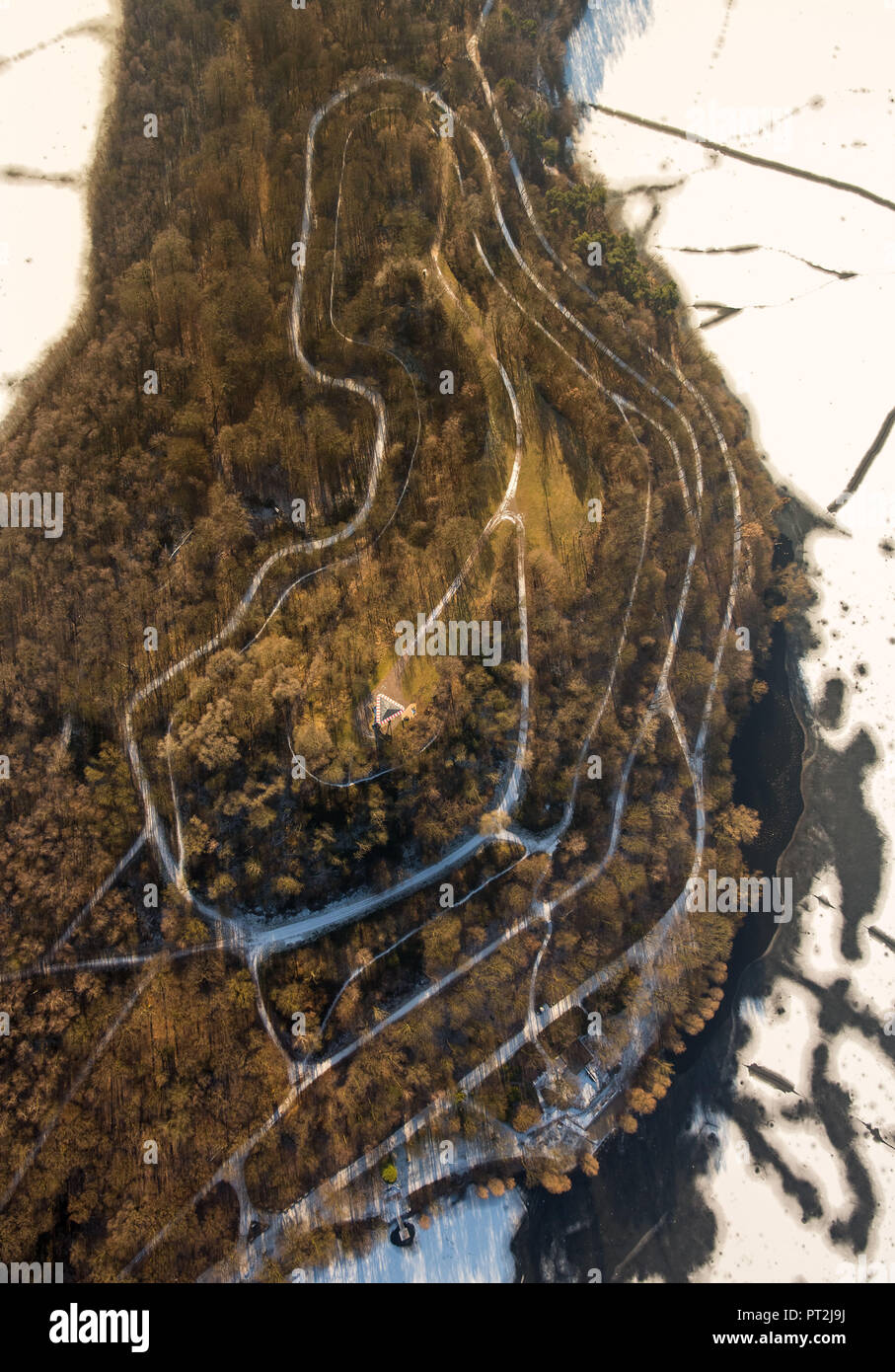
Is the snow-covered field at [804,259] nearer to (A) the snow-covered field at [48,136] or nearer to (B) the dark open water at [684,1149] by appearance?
(B) the dark open water at [684,1149]

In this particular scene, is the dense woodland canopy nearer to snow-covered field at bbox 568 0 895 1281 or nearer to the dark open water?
the dark open water

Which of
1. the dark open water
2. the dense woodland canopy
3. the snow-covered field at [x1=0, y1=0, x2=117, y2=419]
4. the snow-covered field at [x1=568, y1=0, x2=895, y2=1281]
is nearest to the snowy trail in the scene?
the dense woodland canopy

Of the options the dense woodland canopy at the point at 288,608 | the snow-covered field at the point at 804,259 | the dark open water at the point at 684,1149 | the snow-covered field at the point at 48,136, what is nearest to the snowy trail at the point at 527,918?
the dense woodland canopy at the point at 288,608

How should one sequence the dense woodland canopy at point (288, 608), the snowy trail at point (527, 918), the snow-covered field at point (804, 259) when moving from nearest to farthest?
the dense woodland canopy at point (288, 608)
the snowy trail at point (527, 918)
the snow-covered field at point (804, 259)

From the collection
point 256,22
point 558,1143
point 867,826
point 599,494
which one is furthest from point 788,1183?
point 256,22

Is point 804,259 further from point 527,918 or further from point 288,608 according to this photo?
point 527,918

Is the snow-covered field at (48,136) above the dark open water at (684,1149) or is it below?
above
